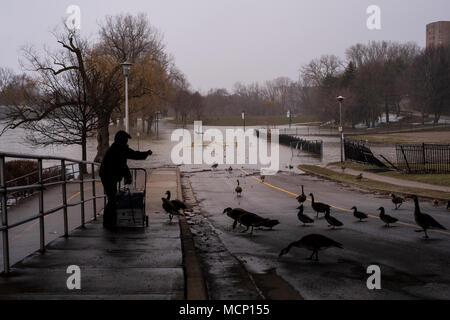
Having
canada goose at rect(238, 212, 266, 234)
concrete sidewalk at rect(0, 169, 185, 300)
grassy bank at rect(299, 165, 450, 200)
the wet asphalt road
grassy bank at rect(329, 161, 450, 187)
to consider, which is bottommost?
grassy bank at rect(299, 165, 450, 200)

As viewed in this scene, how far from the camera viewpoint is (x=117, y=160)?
10195mm

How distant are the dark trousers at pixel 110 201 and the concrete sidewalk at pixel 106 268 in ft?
1.14

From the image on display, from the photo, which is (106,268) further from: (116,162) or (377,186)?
(377,186)

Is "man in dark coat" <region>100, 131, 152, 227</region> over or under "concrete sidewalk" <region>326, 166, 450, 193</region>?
over

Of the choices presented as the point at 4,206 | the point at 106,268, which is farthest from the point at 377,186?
the point at 4,206

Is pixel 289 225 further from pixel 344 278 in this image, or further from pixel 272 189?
pixel 272 189

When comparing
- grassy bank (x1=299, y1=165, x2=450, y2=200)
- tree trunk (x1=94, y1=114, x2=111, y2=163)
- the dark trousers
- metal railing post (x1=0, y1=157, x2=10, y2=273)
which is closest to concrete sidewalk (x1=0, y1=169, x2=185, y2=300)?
metal railing post (x1=0, y1=157, x2=10, y2=273)

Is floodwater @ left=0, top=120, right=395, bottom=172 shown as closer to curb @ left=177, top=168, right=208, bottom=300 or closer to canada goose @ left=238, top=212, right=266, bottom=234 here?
canada goose @ left=238, top=212, right=266, bottom=234

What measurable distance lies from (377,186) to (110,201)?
16511 millimetres

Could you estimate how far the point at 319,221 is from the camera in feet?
44.4

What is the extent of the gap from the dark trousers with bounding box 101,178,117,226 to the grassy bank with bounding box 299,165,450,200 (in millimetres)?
13181

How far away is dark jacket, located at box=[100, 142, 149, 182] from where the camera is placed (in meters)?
10.1

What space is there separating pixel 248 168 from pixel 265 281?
102 feet

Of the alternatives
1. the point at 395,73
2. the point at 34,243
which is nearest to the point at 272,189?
the point at 34,243
